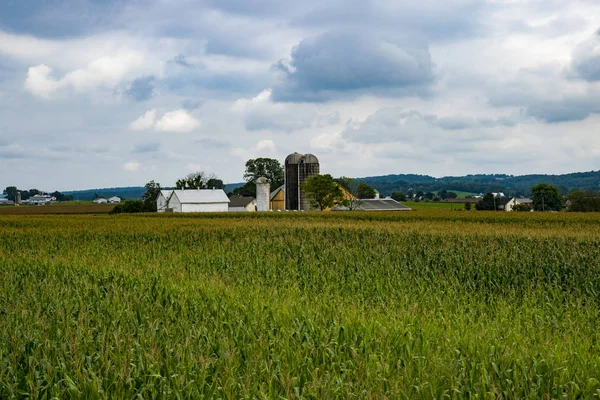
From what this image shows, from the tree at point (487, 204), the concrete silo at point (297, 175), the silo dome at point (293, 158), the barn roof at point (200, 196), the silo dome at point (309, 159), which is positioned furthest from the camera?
the tree at point (487, 204)

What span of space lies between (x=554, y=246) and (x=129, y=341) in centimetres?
2011

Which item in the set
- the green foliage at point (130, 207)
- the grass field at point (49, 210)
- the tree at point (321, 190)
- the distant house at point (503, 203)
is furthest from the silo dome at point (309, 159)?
the distant house at point (503, 203)

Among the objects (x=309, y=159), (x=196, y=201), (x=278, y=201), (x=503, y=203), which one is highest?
(x=309, y=159)

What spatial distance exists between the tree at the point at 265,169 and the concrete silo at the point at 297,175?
37.2m

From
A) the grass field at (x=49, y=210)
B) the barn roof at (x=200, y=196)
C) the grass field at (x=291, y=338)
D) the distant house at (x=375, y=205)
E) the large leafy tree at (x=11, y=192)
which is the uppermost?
the large leafy tree at (x=11, y=192)

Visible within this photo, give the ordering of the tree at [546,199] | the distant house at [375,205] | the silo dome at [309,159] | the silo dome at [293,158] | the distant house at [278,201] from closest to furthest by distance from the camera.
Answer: the silo dome at [309,159]
the silo dome at [293,158]
the tree at [546,199]
the distant house at [375,205]
the distant house at [278,201]

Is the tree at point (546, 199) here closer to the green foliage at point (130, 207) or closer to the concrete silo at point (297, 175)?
the concrete silo at point (297, 175)

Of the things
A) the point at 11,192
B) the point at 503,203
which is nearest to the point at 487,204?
the point at 503,203

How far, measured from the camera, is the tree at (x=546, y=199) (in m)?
104

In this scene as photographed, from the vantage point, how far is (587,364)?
7.20 m

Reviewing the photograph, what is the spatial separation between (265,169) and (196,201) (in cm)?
4036

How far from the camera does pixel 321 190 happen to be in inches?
3580

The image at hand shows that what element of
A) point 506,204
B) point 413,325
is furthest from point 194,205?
point 413,325

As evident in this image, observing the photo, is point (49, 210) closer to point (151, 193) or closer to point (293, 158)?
point (151, 193)
